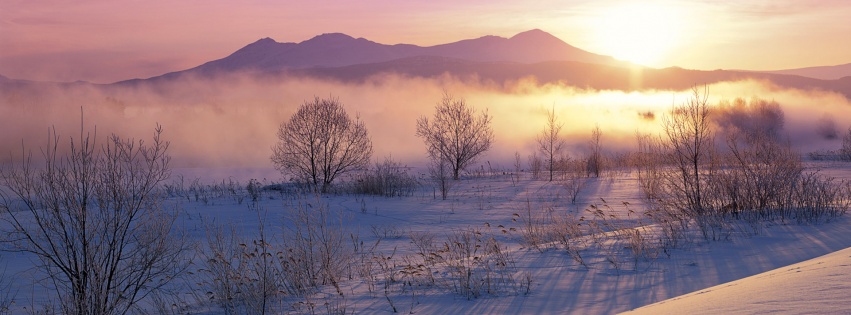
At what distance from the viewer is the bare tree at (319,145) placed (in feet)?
90.9

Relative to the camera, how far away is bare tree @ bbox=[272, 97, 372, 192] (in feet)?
90.9

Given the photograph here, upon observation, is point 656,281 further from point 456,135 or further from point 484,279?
point 456,135

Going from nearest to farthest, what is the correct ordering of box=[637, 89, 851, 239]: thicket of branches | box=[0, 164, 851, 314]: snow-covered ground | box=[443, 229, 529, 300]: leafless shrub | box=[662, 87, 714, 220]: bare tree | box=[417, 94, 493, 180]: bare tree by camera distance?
box=[0, 164, 851, 314]: snow-covered ground
box=[443, 229, 529, 300]: leafless shrub
box=[637, 89, 851, 239]: thicket of branches
box=[662, 87, 714, 220]: bare tree
box=[417, 94, 493, 180]: bare tree

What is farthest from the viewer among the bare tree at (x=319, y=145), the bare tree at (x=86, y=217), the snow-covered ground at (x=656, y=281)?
the bare tree at (x=319, y=145)

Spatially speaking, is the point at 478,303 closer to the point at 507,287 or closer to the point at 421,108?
the point at 507,287

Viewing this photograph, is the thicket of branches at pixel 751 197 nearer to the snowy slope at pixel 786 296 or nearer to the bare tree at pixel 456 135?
the snowy slope at pixel 786 296

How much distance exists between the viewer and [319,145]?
27641 mm

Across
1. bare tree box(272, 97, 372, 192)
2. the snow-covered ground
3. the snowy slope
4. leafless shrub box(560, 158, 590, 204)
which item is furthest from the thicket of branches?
bare tree box(272, 97, 372, 192)

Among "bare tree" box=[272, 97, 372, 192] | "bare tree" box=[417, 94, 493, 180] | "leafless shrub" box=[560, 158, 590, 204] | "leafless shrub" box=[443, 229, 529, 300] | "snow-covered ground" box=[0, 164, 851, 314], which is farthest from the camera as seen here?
"bare tree" box=[417, 94, 493, 180]

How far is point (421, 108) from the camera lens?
115625 mm

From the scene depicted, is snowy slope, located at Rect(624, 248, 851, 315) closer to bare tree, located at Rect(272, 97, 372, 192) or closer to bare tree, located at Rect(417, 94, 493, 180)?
bare tree, located at Rect(272, 97, 372, 192)

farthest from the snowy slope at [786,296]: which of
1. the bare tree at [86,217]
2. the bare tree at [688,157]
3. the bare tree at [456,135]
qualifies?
the bare tree at [456,135]

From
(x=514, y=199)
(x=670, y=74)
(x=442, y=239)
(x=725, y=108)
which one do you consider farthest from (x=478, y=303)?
(x=670, y=74)

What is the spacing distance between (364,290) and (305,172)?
67.2 feet
